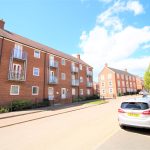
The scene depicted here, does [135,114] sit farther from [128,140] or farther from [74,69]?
[74,69]

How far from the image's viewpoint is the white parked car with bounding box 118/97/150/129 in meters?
6.86

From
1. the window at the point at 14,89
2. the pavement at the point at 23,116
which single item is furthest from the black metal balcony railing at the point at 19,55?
the pavement at the point at 23,116

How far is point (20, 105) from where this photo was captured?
1802cm

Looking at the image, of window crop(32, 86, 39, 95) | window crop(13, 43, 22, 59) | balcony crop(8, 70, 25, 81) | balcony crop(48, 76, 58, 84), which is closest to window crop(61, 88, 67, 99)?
balcony crop(48, 76, 58, 84)

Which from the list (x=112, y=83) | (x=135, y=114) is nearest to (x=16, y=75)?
(x=135, y=114)

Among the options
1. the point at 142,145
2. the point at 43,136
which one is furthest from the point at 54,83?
the point at 142,145


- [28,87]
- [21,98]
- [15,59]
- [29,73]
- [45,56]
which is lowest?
[21,98]

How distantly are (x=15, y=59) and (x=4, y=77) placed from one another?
3.07m

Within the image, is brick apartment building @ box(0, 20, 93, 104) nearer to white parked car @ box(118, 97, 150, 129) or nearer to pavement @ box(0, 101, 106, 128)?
pavement @ box(0, 101, 106, 128)

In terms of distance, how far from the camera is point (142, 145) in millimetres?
5512

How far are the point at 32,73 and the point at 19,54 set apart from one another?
3.33m

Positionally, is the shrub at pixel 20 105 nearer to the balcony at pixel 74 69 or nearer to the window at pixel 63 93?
the window at pixel 63 93

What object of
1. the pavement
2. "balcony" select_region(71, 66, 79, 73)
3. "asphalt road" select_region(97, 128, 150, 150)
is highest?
"balcony" select_region(71, 66, 79, 73)

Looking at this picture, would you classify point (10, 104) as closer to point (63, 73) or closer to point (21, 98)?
point (21, 98)
